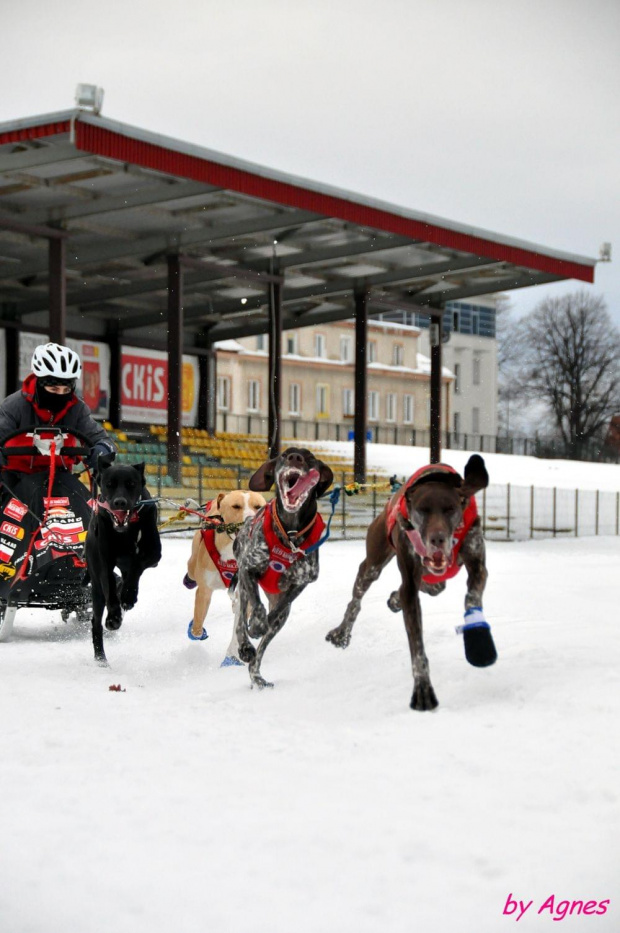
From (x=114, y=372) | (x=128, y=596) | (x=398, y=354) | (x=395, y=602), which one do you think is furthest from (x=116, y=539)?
(x=398, y=354)

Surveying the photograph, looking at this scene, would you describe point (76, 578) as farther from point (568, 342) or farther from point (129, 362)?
point (568, 342)

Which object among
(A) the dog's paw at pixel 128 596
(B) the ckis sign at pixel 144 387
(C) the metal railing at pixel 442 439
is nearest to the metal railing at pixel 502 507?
(B) the ckis sign at pixel 144 387

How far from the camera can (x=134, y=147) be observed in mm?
20562

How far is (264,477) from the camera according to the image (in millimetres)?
7480

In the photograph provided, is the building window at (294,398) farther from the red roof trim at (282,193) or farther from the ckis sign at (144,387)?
the red roof trim at (282,193)

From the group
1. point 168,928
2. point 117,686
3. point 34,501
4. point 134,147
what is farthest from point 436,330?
point 168,928

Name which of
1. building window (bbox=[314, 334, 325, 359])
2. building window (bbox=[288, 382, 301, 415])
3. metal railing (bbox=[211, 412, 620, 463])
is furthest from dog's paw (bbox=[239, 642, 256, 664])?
building window (bbox=[314, 334, 325, 359])

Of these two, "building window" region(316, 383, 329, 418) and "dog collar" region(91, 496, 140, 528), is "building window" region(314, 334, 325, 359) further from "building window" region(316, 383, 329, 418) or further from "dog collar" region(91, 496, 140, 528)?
"dog collar" region(91, 496, 140, 528)

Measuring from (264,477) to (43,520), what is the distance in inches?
101

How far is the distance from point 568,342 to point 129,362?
34876 mm

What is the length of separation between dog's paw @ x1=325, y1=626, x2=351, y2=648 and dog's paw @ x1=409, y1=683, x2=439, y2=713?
1435 millimetres

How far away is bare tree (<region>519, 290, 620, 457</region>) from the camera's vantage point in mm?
63719

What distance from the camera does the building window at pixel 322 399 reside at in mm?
66625

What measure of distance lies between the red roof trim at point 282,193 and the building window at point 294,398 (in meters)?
34.6
